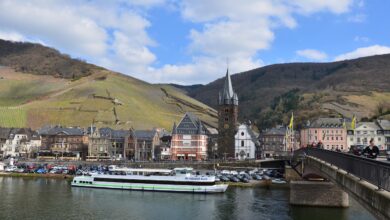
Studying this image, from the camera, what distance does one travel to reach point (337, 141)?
165 metres

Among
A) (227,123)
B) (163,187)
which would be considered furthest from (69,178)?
(227,123)

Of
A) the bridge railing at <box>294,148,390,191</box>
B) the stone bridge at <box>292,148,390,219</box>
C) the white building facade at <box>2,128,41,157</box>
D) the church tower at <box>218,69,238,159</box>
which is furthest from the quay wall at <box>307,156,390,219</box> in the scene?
the white building facade at <box>2,128,41,157</box>

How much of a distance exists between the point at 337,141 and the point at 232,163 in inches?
2003

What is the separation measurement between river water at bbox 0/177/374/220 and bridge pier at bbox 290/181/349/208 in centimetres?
150

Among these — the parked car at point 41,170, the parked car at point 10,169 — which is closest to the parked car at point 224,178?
the parked car at point 41,170

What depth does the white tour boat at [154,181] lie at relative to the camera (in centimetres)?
8981

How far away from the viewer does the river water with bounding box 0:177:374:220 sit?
61938 millimetres

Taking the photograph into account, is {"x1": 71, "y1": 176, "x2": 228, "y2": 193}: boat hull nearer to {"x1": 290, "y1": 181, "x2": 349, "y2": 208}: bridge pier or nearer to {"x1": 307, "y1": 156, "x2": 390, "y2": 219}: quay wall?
{"x1": 290, "y1": 181, "x2": 349, "y2": 208}: bridge pier

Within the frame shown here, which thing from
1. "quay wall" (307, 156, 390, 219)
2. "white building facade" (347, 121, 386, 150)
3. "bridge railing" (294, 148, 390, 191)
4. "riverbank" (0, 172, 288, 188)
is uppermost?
"white building facade" (347, 121, 386, 150)

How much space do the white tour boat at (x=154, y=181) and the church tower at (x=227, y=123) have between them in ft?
200

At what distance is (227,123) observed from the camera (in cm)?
15988

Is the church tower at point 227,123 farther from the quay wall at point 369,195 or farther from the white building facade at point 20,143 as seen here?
the quay wall at point 369,195

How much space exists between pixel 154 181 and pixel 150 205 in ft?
63.7

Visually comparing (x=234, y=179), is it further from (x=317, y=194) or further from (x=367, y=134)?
(x=367, y=134)
